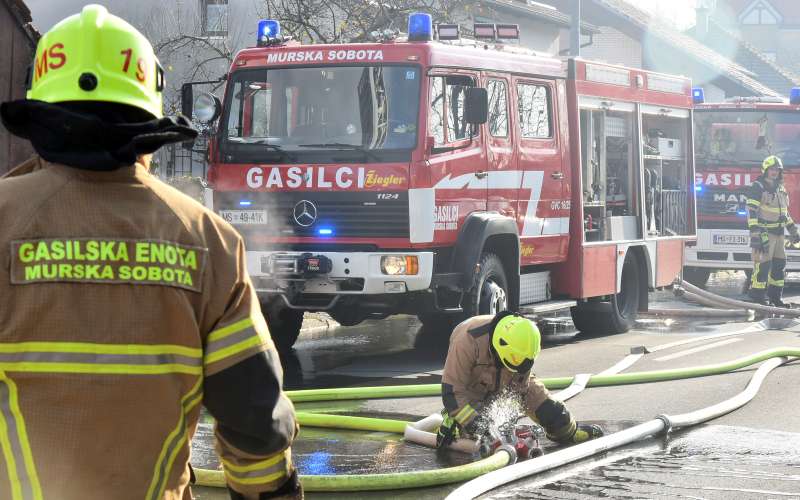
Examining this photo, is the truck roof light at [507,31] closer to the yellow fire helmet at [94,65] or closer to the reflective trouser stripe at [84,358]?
the yellow fire helmet at [94,65]

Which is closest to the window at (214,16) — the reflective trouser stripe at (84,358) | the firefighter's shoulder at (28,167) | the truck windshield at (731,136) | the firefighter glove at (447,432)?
the truck windshield at (731,136)

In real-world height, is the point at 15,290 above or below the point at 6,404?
above

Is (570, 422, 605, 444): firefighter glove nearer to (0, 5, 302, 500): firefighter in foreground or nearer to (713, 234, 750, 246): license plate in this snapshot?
(0, 5, 302, 500): firefighter in foreground

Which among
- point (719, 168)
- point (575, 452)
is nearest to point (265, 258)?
point (575, 452)

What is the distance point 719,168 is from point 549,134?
7281mm

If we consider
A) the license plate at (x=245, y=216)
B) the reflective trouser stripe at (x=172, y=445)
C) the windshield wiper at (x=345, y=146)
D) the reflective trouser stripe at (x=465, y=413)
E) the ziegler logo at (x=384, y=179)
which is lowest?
the reflective trouser stripe at (x=465, y=413)

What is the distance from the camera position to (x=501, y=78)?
11297mm

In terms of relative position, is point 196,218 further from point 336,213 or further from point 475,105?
point 475,105

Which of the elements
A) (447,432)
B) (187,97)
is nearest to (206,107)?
(187,97)

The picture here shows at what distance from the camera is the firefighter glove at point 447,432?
6.80 m

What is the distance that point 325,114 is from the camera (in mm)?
10328

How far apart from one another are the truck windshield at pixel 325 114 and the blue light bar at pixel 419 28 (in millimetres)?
379

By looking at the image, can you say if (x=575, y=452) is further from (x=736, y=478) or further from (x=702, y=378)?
(x=702, y=378)

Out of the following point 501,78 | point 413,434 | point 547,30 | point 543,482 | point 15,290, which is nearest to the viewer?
point 15,290
